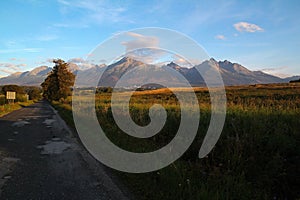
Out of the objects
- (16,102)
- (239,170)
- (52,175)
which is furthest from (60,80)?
(239,170)

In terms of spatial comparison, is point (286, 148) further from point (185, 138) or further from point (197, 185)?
point (185, 138)

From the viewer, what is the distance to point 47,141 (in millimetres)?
9695

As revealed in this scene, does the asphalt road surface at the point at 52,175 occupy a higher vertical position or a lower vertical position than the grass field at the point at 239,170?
lower

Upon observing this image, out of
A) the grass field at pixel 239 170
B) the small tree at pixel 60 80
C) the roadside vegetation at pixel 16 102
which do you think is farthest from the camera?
the small tree at pixel 60 80

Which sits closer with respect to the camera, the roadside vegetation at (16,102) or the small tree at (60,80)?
the roadside vegetation at (16,102)

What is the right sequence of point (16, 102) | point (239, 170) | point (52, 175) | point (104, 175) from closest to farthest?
point (239, 170)
point (52, 175)
point (104, 175)
point (16, 102)

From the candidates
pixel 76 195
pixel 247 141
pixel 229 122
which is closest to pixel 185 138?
pixel 229 122

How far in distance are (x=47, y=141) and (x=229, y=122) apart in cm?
725

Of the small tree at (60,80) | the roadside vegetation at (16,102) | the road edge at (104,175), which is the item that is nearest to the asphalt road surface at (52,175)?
the road edge at (104,175)

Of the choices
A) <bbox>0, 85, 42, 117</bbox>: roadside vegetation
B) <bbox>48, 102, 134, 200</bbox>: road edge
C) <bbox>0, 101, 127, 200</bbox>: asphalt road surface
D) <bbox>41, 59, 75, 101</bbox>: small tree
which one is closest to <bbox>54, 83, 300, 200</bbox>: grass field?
<bbox>48, 102, 134, 200</bbox>: road edge

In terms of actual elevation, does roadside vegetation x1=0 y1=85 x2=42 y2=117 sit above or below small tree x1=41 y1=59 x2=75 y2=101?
below

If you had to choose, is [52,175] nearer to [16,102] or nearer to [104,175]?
[104,175]

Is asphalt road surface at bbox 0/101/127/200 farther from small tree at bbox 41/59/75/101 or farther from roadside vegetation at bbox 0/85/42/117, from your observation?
small tree at bbox 41/59/75/101

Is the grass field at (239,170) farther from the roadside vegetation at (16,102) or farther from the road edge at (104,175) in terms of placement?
the roadside vegetation at (16,102)
